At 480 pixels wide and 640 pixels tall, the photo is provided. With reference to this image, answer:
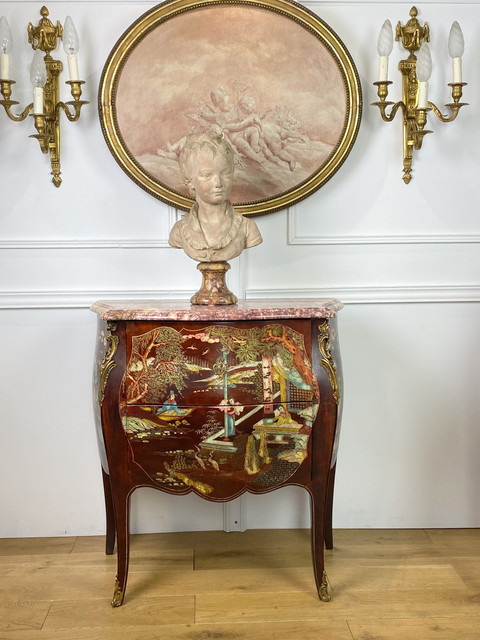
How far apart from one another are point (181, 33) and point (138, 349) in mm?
1402

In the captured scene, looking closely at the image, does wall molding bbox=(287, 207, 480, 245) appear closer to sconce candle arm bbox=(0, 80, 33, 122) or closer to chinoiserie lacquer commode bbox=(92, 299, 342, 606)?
chinoiserie lacquer commode bbox=(92, 299, 342, 606)

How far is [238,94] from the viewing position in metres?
3.14

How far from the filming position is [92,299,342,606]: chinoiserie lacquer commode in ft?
8.45

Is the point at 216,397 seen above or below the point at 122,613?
A: above

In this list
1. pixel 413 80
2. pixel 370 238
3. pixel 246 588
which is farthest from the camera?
pixel 370 238

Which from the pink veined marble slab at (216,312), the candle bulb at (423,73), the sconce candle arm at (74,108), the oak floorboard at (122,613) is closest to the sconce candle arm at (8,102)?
the sconce candle arm at (74,108)

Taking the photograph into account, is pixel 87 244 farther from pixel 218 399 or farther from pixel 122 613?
pixel 122 613

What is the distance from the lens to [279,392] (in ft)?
8.52

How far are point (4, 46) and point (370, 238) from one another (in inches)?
67.9

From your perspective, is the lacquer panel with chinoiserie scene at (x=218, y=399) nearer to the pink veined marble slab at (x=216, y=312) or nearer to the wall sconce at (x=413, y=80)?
the pink veined marble slab at (x=216, y=312)

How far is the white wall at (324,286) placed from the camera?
3.22 metres

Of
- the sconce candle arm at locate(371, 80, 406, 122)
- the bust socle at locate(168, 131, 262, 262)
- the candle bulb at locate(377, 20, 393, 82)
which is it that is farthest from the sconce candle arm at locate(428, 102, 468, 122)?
the bust socle at locate(168, 131, 262, 262)

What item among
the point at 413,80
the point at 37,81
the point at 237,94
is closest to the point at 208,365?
the point at 237,94

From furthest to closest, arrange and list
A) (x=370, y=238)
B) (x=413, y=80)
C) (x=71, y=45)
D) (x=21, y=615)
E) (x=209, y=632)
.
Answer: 1. (x=370, y=238)
2. (x=413, y=80)
3. (x=71, y=45)
4. (x=21, y=615)
5. (x=209, y=632)
